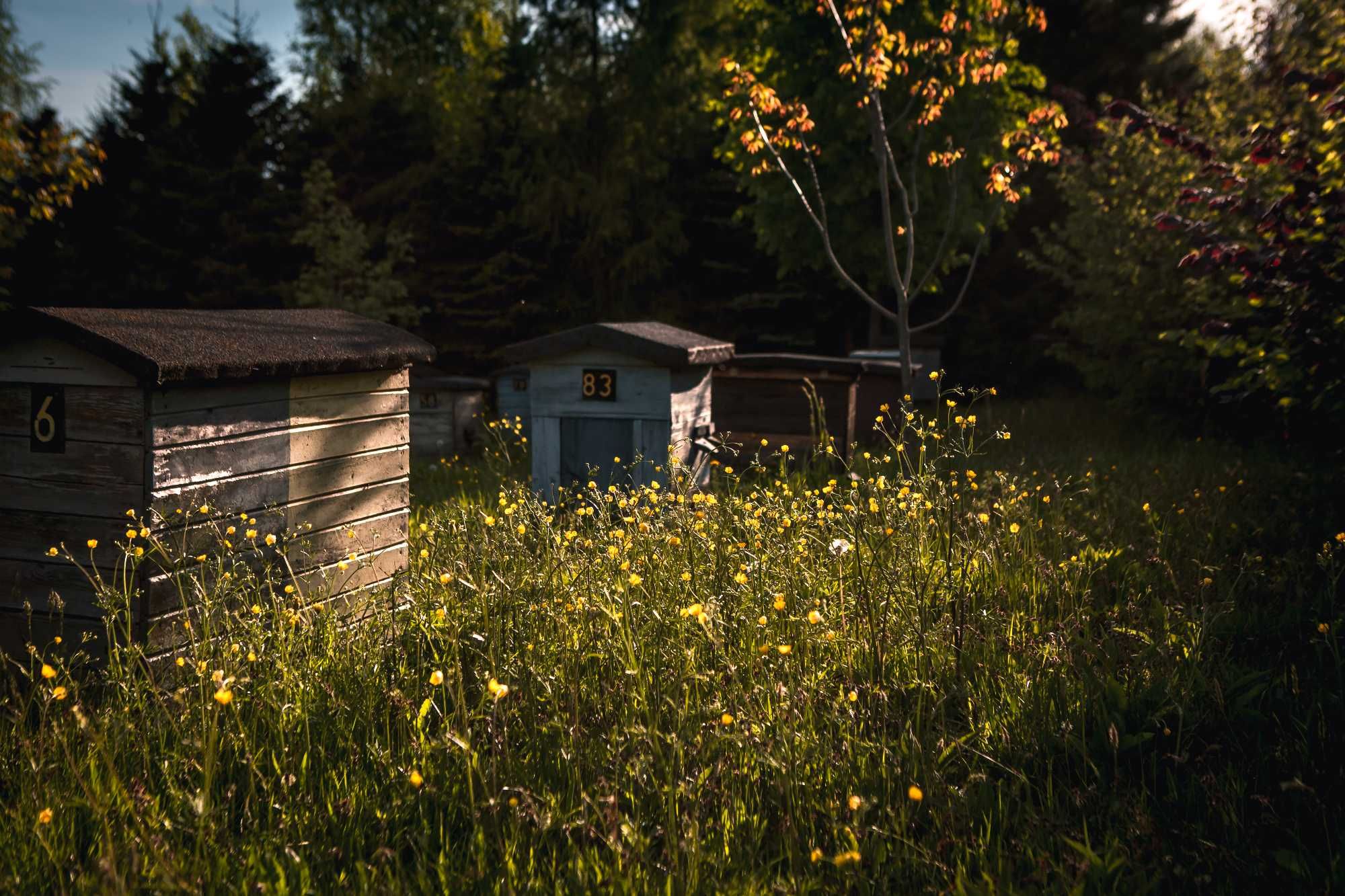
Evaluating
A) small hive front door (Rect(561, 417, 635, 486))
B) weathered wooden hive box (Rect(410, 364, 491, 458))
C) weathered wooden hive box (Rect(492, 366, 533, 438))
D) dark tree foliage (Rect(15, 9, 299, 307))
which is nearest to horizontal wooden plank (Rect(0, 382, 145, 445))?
small hive front door (Rect(561, 417, 635, 486))

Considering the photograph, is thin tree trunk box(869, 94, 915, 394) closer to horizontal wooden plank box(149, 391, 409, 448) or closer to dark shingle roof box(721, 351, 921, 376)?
dark shingle roof box(721, 351, 921, 376)

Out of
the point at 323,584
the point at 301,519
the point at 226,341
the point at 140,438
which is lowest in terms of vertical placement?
the point at 323,584

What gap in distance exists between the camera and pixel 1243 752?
365cm

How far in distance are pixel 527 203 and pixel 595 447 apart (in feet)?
42.4

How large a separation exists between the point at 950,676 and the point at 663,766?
5.09 ft

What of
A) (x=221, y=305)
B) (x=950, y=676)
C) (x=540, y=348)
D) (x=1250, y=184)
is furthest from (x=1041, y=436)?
(x=221, y=305)

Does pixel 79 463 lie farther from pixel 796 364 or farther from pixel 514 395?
pixel 514 395

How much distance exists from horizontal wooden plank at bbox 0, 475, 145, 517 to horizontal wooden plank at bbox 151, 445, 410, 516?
130mm

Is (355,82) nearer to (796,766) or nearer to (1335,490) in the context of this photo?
(1335,490)

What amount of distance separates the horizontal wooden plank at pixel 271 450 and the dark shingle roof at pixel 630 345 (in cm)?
244

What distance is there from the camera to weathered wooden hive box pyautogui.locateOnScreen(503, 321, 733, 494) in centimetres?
827

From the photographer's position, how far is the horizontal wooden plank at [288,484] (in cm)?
458

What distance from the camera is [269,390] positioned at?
5.04m

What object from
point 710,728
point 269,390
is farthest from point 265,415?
point 710,728
